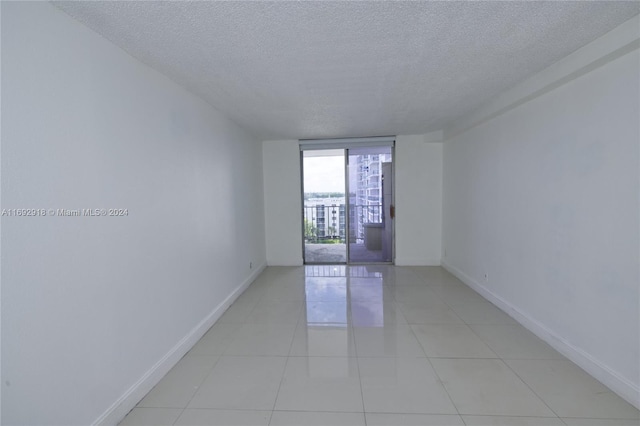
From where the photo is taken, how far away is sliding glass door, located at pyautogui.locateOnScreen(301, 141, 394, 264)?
5.19 m

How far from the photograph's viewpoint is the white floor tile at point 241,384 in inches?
70.7

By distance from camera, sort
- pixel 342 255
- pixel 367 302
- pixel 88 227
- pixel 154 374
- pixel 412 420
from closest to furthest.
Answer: pixel 88 227 < pixel 412 420 < pixel 154 374 < pixel 367 302 < pixel 342 255

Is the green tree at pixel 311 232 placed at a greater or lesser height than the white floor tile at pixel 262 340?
greater

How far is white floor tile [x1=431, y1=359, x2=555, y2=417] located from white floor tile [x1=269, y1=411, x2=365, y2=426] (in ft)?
2.18

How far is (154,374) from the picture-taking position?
199 centimetres

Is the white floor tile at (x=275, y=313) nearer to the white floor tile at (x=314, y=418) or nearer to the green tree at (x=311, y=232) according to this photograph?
the white floor tile at (x=314, y=418)

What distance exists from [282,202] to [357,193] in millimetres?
1429

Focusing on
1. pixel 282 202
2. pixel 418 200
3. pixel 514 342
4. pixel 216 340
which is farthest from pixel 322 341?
pixel 418 200

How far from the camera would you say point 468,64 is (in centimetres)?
213

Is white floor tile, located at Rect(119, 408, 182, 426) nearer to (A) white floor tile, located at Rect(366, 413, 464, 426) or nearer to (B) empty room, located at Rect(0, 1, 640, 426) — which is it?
(B) empty room, located at Rect(0, 1, 640, 426)

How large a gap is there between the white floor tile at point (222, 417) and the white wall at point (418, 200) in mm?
Answer: 3897

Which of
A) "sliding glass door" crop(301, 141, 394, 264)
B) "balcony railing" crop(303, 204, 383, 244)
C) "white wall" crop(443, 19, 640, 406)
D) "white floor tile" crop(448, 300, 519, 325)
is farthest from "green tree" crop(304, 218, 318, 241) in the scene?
"white wall" crop(443, 19, 640, 406)

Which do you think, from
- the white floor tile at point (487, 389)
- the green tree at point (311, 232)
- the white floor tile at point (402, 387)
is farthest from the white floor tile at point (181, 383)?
the green tree at point (311, 232)

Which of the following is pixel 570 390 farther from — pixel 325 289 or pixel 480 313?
pixel 325 289
